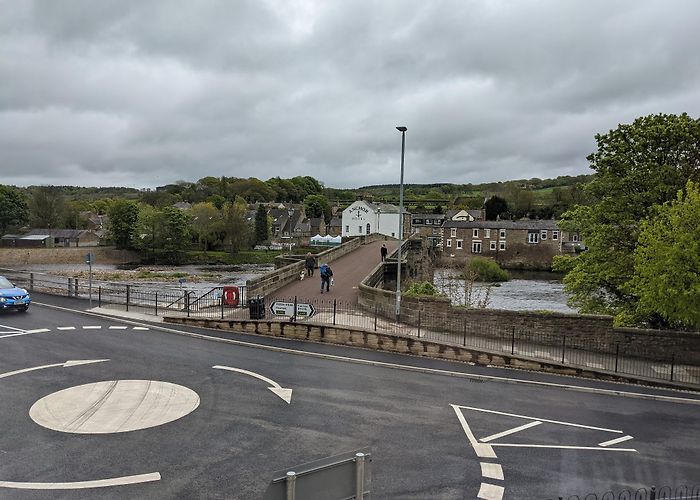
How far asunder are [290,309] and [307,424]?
10.3 m

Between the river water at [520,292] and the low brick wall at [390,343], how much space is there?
68.8 ft

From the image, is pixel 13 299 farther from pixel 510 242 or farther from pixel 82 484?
pixel 510 242

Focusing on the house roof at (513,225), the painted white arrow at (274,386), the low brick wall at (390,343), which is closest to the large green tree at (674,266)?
the low brick wall at (390,343)

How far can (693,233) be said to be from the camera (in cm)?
1983

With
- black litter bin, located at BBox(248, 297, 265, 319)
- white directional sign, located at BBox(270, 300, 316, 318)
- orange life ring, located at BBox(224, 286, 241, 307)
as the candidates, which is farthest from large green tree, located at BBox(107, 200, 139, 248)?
white directional sign, located at BBox(270, 300, 316, 318)

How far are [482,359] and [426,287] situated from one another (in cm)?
726

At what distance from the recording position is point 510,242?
98000 millimetres

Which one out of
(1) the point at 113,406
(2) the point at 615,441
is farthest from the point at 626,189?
(1) the point at 113,406

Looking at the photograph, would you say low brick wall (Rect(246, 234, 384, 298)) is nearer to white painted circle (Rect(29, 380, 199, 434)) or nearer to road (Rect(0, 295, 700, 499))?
road (Rect(0, 295, 700, 499))

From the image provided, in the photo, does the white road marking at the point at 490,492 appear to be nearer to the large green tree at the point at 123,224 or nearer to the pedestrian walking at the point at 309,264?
the pedestrian walking at the point at 309,264

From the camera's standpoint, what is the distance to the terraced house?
95.6 meters

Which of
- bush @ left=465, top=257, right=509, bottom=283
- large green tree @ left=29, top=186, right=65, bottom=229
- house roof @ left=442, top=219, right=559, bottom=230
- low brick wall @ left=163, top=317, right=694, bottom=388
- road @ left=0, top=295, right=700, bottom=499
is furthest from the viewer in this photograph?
large green tree @ left=29, top=186, right=65, bottom=229

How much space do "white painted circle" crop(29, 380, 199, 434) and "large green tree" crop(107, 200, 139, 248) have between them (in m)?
95.0

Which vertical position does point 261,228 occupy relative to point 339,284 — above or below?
above
